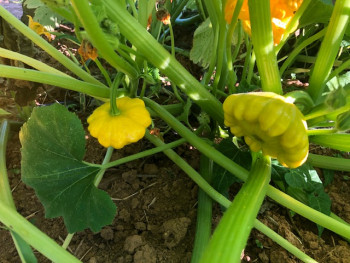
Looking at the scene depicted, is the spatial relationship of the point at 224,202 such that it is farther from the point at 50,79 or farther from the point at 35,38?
the point at 35,38

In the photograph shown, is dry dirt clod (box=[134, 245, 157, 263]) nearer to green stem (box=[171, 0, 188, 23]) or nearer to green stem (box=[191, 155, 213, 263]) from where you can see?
green stem (box=[191, 155, 213, 263])

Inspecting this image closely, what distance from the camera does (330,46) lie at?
98cm

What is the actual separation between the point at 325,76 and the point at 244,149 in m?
0.34

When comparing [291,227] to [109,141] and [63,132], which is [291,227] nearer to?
[109,141]

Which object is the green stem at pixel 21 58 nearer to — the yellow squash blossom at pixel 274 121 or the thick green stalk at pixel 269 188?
the thick green stalk at pixel 269 188

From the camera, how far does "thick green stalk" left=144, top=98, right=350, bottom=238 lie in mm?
916

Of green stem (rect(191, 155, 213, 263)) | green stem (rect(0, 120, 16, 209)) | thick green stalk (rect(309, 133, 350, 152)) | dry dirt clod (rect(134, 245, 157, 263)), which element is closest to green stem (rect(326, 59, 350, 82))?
thick green stalk (rect(309, 133, 350, 152))

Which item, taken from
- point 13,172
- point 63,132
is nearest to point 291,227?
point 63,132

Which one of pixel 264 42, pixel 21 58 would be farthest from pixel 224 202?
pixel 21 58

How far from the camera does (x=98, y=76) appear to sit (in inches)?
65.2

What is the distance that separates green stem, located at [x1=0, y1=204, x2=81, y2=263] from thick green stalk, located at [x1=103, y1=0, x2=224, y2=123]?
0.49 m

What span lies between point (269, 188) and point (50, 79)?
2.17 feet

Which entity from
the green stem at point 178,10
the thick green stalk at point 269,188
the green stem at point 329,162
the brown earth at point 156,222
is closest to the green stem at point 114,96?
the thick green stalk at point 269,188

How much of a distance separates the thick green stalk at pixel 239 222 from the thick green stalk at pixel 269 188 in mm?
72
